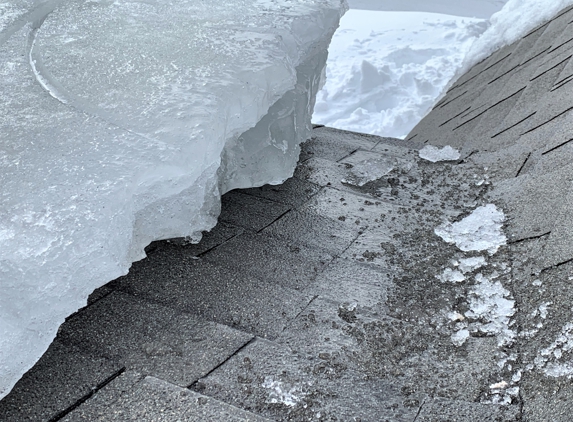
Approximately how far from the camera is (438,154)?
115 inches

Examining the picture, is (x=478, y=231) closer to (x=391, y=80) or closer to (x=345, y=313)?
(x=345, y=313)

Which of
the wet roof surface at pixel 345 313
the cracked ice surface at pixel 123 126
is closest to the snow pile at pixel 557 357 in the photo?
the wet roof surface at pixel 345 313

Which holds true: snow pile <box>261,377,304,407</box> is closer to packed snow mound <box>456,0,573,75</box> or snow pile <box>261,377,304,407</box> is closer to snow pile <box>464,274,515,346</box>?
snow pile <box>464,274,515,346</box>

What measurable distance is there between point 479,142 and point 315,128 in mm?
826

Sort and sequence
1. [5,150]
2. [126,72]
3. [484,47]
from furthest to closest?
[484,47] → [126,72] → [5,150]

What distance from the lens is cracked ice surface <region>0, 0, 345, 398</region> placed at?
54.6 inches

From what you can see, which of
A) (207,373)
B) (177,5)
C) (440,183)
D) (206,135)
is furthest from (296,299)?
(177,5)

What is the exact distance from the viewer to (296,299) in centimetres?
174

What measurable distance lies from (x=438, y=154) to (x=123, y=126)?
1.64 meters

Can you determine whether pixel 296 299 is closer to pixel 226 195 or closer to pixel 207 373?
pixel 207 373

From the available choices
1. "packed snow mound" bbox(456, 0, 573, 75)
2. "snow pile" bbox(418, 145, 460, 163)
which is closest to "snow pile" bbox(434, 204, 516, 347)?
"snow pile" bbox(418, 145, 460, 163)

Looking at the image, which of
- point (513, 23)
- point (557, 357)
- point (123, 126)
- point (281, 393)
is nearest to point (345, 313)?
point (281, 393)

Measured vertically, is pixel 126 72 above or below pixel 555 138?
above

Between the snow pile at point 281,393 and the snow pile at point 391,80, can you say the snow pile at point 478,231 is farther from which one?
the snow pile at point 391,80
